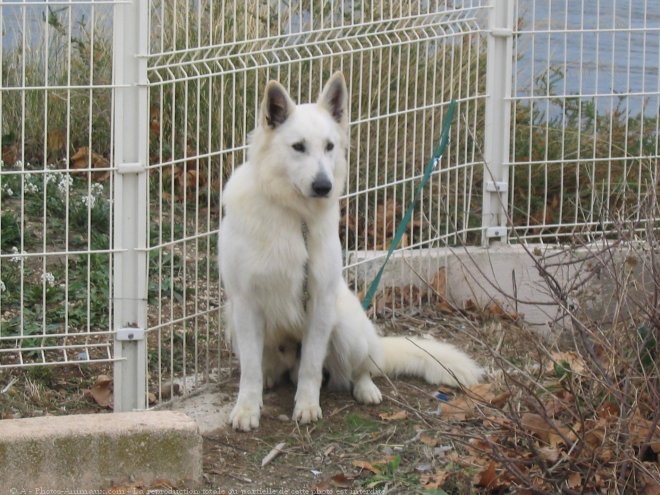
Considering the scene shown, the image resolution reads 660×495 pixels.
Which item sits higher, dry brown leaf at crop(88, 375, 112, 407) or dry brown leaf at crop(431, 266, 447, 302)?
dry brown leaf at crop(431, 266, 447, 302)

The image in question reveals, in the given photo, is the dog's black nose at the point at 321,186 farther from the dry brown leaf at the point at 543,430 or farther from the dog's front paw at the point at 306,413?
the dry brown leaf at the point at 543,430

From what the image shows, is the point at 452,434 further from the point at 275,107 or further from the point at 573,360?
the point at 275,107

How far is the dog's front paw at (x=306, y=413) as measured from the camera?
5188 millimetres

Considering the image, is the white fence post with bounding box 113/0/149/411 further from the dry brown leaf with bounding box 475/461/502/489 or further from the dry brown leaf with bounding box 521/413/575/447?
the dry brown leaf with bounding box 521/413/575/447

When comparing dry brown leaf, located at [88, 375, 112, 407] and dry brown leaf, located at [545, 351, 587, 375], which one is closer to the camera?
dry brown leaf, located at [545, 351, 587, 375]

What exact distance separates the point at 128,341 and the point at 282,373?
897 mm

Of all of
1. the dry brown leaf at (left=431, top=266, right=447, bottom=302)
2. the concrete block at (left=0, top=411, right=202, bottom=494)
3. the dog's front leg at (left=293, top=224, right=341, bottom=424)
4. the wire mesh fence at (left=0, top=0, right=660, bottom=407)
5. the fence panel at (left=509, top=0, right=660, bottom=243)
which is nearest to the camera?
the concrete block at (left=0, top=411, right=202, bottom=494)

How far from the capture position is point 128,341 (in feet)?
16.6

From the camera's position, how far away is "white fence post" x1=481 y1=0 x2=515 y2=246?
679 cm

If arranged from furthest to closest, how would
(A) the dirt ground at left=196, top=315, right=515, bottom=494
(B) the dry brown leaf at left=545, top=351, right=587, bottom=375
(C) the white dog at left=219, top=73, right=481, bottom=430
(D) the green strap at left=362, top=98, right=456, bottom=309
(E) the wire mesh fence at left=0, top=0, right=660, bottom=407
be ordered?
(D) the green strap at left=362, top=98, right=456, bottom=309 → (E) the wire mesh fence at left=0, top=0, right=660, bottom=407 → (C) the white dog at left=219, top=73, right=481, bottom=430 → (A) the dirt ground at left=196, top=315, right=515, bottom=494 → (B) the dry brown leaf at left=545, top=351, right=587, bottom=375

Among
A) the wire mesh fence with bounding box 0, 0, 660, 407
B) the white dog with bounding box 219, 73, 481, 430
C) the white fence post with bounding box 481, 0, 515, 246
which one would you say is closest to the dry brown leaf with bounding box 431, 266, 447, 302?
the wire mesh fence with bounding box 0, 0, 660, 407

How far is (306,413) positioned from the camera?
520 cm

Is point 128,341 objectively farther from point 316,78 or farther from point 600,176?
point 600,176

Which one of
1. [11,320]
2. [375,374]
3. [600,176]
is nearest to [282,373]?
[375,374]
